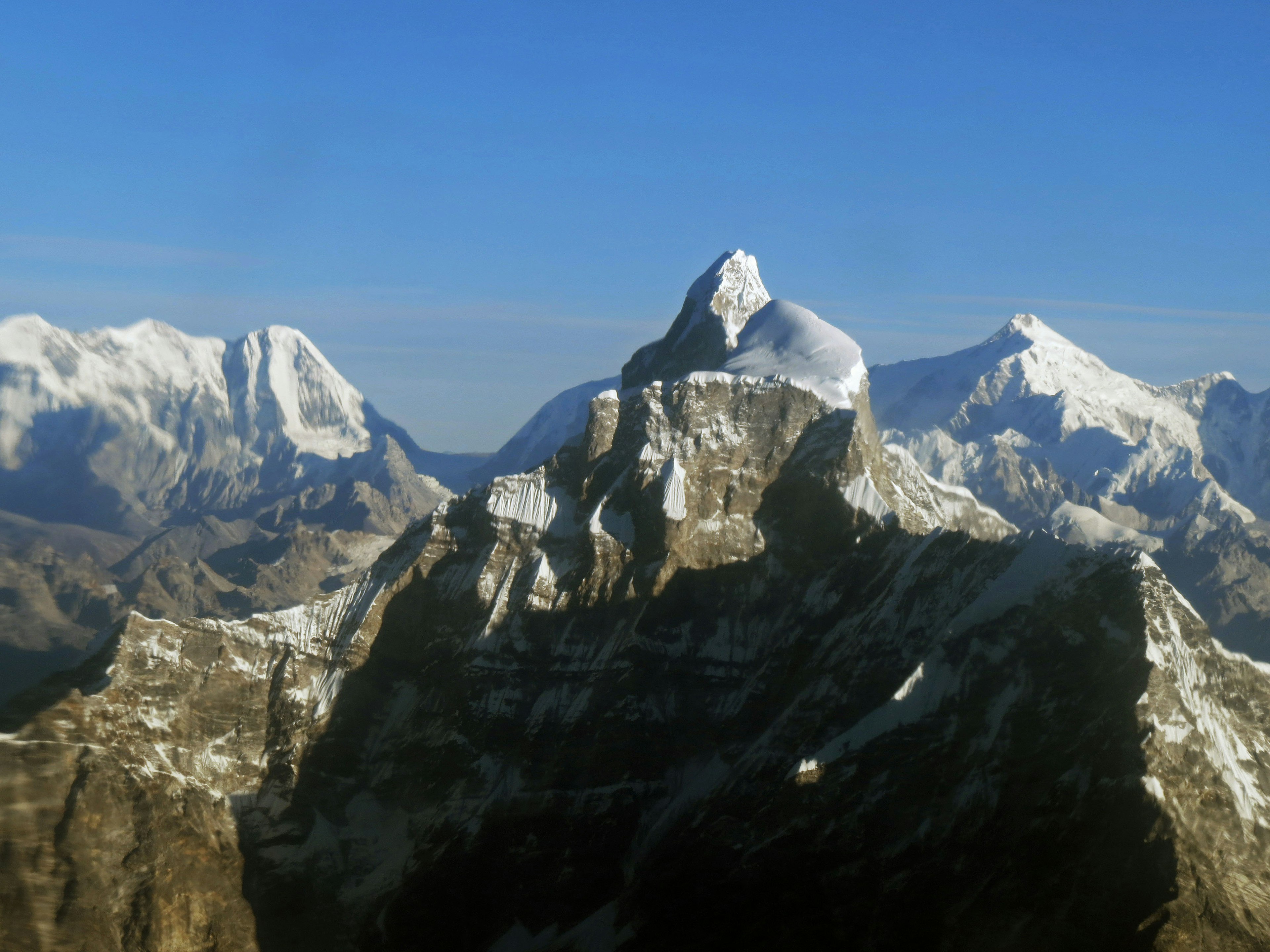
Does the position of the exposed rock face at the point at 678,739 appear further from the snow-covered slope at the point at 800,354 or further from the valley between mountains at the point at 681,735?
the snow-covered slope at the point at 800,354

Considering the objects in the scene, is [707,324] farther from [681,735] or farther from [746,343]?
[681,735]

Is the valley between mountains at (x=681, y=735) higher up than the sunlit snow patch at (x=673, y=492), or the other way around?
the sunlit snow patch at (x=673, y=492)

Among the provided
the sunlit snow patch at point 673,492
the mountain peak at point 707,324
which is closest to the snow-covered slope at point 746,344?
the mountain peak at point 707,324

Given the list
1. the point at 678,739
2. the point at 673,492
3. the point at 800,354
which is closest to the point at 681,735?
the point at 678,739

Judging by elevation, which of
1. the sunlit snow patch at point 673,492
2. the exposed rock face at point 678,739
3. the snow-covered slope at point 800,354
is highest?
the snow-covered slope at point 800,354

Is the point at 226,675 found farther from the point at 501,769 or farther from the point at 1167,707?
the point at 1167,707

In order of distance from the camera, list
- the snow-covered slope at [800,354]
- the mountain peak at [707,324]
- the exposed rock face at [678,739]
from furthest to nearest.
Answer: the mountain peak at [707,324]
the snow-covered slope at [800,354]
the exposed rock face at [678,739]

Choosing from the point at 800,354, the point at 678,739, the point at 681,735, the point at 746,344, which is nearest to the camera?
the point at 678,739

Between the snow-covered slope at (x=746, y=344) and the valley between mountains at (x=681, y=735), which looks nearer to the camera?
the valley between mountains at (x=681, y=735)
